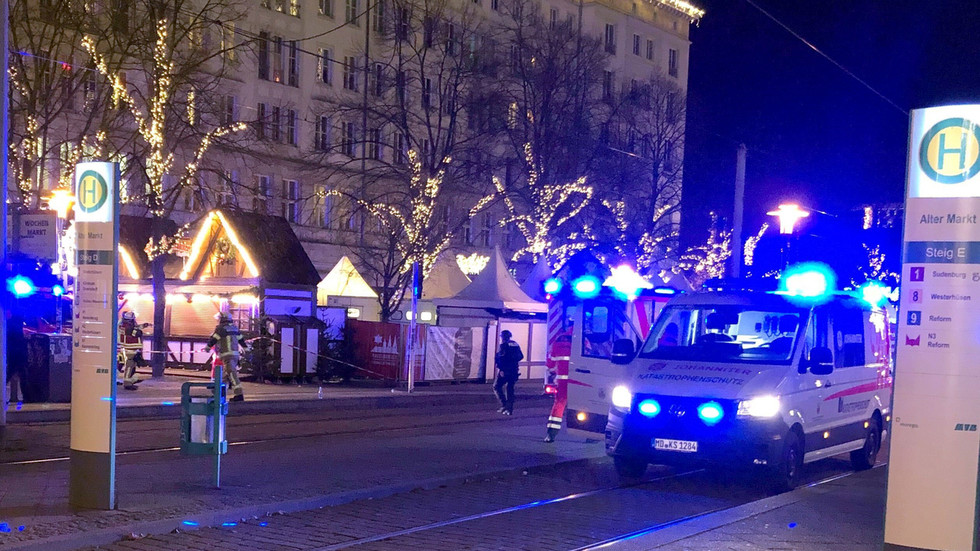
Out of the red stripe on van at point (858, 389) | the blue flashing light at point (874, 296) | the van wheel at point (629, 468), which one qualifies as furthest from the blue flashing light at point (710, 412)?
the blue flashing light at point (874, 296)

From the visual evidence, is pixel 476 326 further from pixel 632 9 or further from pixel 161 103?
pixel 632 9

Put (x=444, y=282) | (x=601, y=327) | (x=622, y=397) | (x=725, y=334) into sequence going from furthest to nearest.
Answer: (x=444, y=282) < (x=601, y=327) < (x=725, y=334) < (x=622, y=397)

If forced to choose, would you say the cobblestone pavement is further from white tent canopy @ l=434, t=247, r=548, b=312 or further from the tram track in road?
white tent canopy @ l=434, t=247, r=548, b=312

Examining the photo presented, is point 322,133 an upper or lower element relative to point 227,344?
upper

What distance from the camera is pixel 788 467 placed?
12.3 metres

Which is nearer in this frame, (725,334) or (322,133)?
(725,334)

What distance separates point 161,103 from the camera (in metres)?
25.9

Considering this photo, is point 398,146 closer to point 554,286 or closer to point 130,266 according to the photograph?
point 130,266

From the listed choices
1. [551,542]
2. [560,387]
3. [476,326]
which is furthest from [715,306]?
[476,326]

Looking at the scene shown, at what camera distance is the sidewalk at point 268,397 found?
18.9 meters

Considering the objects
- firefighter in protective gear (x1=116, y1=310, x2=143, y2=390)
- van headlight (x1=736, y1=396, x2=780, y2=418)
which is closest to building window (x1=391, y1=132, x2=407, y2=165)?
firefighter in protective gear (x1=116, y1=310, x2=143, y2=390)

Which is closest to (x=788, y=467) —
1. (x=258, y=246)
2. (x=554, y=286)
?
(x=554, y=286)

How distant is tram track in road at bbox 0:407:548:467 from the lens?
13.7 meters

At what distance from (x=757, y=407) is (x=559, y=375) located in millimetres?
5031
